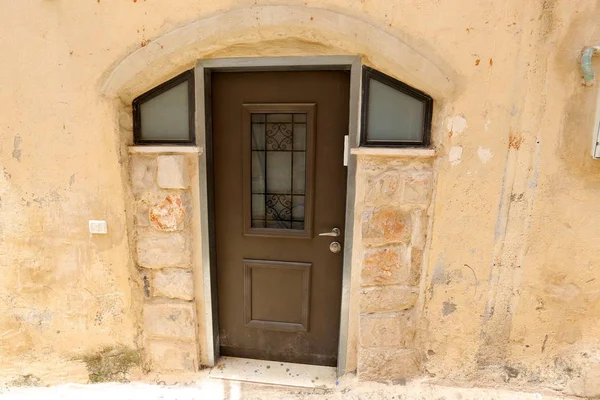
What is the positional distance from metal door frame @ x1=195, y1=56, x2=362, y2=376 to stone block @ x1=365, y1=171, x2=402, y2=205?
110 mm

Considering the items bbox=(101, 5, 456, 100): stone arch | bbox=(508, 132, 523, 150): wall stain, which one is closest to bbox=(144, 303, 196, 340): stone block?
bbox=(101, 5, 456, 100): stone arch

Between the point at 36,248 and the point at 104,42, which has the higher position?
the point at 104,42

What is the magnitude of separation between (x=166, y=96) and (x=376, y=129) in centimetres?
129

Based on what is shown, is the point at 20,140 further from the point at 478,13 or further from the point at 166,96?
the point at 478,13

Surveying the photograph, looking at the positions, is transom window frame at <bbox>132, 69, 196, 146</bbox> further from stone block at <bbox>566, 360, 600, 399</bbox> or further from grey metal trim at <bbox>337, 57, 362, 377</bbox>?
stone block at <bbox>566, 360, 600, 399</bbox>

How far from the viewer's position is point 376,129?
1986 millimetres

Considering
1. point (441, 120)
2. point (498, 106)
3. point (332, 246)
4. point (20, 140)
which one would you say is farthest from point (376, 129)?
point (20, 140)

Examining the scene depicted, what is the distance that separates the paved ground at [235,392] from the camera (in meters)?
2.07

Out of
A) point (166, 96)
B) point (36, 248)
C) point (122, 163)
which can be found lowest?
point (36, 248)

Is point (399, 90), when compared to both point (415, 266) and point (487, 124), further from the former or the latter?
Result: point (415, 266)

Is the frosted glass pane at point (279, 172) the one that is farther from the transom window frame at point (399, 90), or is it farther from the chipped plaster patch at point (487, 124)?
the chipped plaster patch at point (487, 124)

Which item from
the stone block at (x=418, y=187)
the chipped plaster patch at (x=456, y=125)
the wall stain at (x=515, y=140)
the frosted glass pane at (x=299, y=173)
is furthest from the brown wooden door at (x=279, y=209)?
the wall stain at (x=515, y=140)

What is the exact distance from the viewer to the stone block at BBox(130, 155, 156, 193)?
84.3 inches

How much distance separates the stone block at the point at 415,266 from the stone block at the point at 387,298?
5 centimetres
